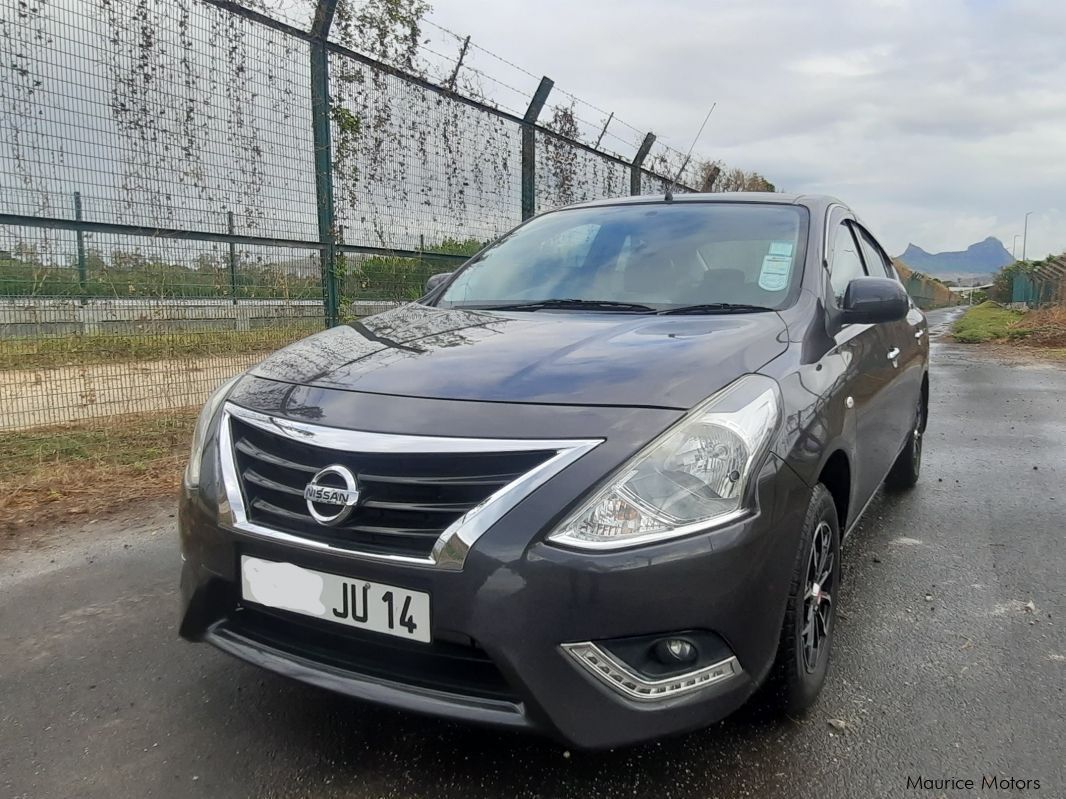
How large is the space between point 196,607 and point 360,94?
545cm

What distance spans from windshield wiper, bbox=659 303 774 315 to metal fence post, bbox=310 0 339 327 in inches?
162

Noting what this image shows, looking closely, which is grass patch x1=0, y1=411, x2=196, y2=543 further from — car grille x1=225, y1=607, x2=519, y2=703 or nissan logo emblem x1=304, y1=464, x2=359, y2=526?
nissan logo emblem x1=304, y1=464, x2=359, y2=526

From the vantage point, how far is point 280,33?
5.75 metres

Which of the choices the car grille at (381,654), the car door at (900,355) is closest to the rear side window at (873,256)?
the car door at (900,355)

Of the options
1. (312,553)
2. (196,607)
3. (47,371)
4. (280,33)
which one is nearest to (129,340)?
(47,371)

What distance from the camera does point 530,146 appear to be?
8.60m

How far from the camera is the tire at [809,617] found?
1.91 m

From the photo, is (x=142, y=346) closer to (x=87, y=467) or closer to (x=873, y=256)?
(x=87, y=467)

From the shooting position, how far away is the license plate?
165cm

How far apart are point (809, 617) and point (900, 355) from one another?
186cm

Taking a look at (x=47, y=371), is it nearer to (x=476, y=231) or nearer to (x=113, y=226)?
(x=113, y=226)

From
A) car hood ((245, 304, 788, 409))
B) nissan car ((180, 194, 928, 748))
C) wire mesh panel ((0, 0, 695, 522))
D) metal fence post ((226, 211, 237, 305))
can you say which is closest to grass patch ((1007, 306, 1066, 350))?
wire mesh panel ((0, 0, 695, 522))

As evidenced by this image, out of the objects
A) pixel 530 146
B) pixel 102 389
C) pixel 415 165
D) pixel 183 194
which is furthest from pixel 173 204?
pixel 530 146

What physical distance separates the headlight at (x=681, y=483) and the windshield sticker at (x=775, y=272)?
3.12 feet
